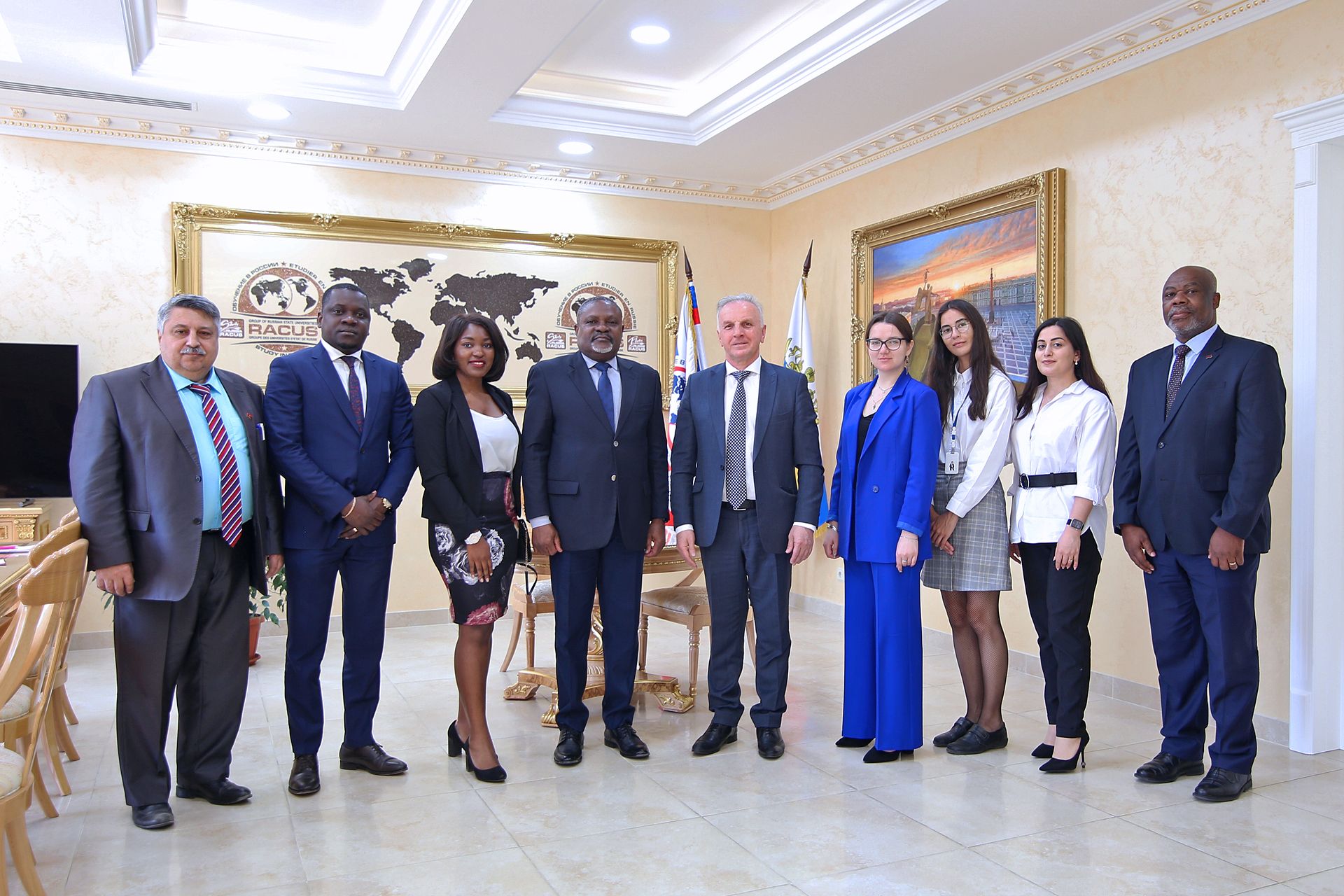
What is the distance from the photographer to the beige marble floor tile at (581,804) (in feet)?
10.7

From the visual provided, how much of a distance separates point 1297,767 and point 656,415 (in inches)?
110

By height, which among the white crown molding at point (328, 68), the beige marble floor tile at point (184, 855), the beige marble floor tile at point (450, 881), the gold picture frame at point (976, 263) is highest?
the white crown molding at point (328, 68)

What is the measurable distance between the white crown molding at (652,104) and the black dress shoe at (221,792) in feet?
14.0

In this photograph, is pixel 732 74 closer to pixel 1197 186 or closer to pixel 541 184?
pixel 541 184

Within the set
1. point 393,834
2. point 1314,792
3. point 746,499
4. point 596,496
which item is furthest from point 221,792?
point 1314,792

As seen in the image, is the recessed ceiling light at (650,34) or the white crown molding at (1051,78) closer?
the white crown molding at (1051,78)

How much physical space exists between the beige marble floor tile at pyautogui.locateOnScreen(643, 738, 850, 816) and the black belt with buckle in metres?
1.33

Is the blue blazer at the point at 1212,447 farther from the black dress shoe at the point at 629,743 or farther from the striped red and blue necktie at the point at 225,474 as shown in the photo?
the striped red and blue necktie at the point at 225,474

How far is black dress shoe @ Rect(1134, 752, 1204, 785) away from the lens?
3682mm

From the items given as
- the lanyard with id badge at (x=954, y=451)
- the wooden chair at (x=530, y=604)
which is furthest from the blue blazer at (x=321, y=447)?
the lanyard with id badge at (x=954, y=451)

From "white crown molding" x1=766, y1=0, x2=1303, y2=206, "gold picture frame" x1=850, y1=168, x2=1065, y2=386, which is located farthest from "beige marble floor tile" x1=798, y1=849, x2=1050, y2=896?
"white crown molding" x1=766, y1=0, x2=1303, y2=206

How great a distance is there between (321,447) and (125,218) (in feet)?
12.3

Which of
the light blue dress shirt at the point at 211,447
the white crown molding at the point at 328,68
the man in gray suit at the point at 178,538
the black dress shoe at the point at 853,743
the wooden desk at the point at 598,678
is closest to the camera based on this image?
the man in gray suit at the point at 178,538

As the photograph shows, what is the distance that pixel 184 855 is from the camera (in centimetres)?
305
